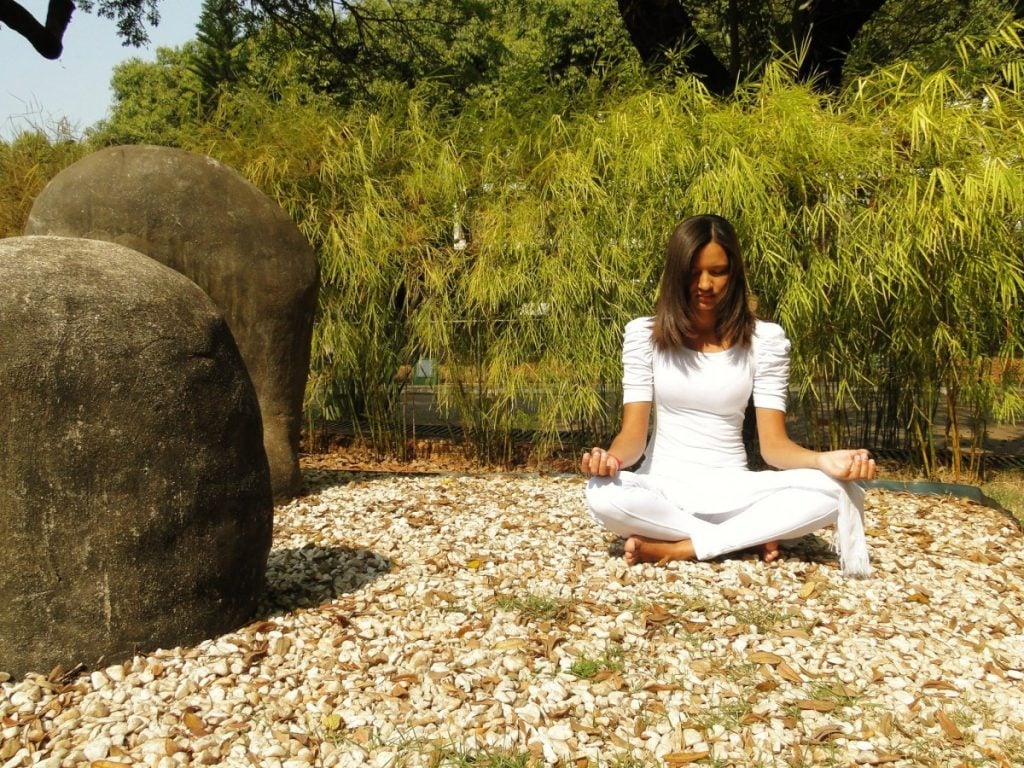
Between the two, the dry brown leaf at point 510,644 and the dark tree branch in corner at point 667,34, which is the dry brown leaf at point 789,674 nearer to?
the dry brown leaf at point 510,644

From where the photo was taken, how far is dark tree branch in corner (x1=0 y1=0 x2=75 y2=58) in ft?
21.5

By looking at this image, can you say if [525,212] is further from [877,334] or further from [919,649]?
[919,649]

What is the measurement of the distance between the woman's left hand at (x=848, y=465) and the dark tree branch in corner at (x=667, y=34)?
11.2ft

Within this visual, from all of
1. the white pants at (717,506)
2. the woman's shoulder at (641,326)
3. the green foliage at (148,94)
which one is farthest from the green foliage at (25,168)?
the green foliage at (148,94)

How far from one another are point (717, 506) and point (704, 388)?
34 centimetres

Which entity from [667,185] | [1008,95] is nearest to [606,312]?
[667,185]

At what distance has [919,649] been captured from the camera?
6.82 ft

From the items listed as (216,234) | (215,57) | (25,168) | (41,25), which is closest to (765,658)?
(216,234)

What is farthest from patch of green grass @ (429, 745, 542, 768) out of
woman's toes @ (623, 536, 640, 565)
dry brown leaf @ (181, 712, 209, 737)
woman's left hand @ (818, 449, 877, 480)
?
woman's left hand @ (818, 449, 877, 480)

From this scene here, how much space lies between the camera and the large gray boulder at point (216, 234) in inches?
129

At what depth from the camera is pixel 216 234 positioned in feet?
11.1

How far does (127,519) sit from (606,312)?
247cm

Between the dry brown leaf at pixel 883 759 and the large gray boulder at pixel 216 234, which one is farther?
the large gray boulder at pixel 216 234

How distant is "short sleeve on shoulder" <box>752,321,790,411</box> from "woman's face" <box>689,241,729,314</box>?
6.9 inches
